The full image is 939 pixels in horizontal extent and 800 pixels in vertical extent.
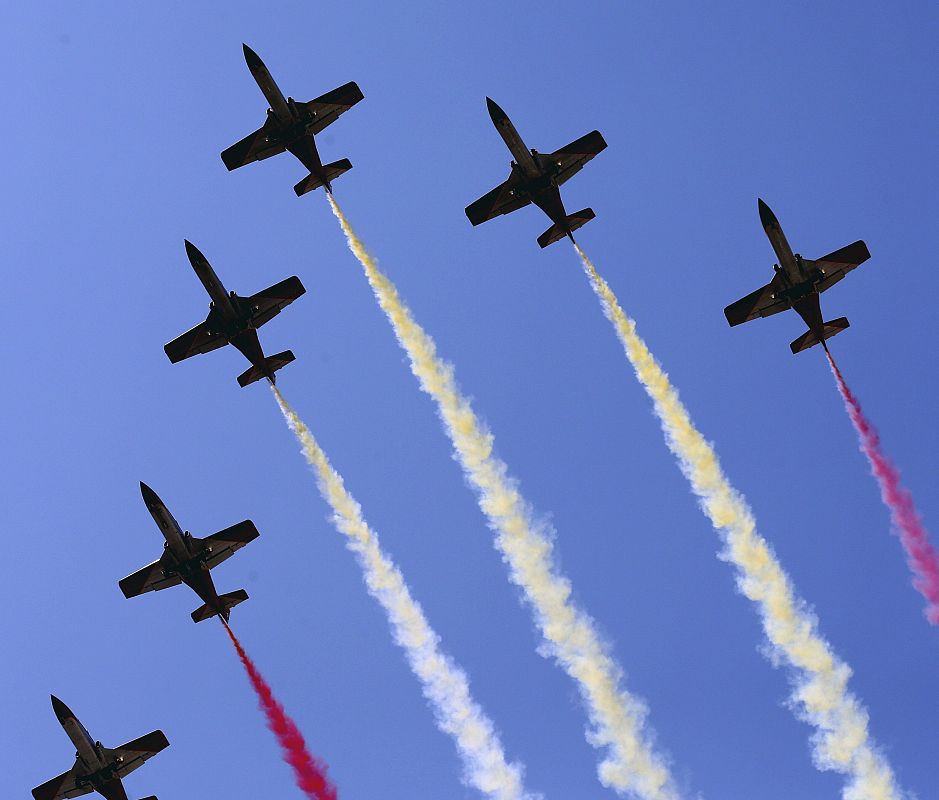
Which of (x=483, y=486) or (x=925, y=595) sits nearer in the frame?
(x=925, y=595)

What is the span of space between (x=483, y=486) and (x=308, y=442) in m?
11.0

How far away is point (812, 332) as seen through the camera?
287 feet

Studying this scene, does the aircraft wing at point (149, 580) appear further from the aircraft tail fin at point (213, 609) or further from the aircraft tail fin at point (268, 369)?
the aircraft tail fin at point (268, 369)

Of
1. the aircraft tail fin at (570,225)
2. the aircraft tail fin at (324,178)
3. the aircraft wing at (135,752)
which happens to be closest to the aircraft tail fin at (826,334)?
the aircraft tail fin at (570,225)

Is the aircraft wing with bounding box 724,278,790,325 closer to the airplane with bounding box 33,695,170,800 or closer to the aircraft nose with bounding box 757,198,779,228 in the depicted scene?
the aircraft nose with bounding box 757,198,779,228

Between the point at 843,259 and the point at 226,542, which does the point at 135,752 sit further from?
the point at 843,259

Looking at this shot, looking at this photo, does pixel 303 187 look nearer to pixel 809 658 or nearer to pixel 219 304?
pixel 219 304

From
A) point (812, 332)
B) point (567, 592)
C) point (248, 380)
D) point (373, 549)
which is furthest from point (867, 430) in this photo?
point (248, 380)

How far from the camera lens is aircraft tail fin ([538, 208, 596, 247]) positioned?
88438mm

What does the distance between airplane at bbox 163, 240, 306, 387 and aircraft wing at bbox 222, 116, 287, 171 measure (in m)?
8.34

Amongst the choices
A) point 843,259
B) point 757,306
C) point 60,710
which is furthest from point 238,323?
point 843,259

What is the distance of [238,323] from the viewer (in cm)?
8844

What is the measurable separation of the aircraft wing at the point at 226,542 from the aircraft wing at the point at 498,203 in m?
22.5

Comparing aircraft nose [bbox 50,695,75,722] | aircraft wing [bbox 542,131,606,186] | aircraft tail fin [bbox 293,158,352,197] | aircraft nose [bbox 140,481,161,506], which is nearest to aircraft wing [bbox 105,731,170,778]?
aircraft nose [bbox 50,695,75,722]
